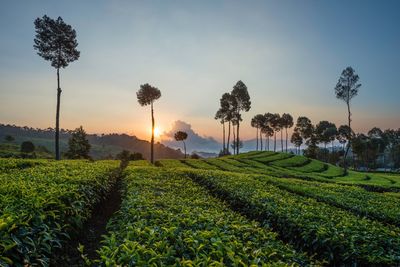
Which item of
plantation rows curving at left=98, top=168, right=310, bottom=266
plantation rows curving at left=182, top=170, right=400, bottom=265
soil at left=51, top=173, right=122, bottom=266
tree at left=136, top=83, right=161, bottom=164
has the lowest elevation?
soil at left=51, top=173, right=122, bottom=266

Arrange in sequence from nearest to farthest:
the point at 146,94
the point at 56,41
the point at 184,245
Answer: the point at 184,245 → the point at 56,41 → the point at 146,94

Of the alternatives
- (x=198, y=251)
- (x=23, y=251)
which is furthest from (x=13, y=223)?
(x=198, y=251)

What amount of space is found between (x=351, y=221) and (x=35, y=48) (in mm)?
43549

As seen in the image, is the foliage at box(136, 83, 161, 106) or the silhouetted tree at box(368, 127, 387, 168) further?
the silhouetted tree at box(368, 127, 387, 168)

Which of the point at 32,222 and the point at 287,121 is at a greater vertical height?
the point at 287,121

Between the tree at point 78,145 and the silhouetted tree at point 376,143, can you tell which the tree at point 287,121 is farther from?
the tree at point 78,145

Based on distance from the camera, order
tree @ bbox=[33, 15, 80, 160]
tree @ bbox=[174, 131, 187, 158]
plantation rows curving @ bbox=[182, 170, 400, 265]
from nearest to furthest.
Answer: plantation rows curving @ bbox=[182, 170, 400, 265] → tree @ bbox=[33, 15, 80, 160] → tree @ bbox=[174, 131, 187, 158]

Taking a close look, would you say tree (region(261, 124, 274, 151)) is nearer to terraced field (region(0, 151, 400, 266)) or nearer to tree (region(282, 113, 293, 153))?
tree (region(282, 113, 293, 153))

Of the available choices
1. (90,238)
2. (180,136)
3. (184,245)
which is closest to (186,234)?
(184,245)

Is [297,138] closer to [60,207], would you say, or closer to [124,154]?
[124,154]

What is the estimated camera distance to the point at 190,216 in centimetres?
806

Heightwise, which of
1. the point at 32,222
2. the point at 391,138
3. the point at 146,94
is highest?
the point at 146,94

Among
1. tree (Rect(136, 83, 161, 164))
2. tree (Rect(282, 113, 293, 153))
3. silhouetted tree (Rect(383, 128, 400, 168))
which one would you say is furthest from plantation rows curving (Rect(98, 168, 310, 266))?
silhouetted tree (Rect(383, 128, 400, 168))

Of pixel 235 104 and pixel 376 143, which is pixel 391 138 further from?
pixel 235 104
